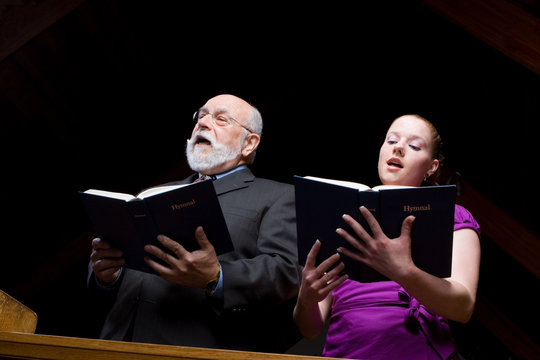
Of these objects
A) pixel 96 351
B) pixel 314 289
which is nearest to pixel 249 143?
pixel 314 289

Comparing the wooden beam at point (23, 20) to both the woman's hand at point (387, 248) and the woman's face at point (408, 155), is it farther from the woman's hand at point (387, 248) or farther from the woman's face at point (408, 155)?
the woman's hand at point (387, 248)

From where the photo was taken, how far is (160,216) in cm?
150

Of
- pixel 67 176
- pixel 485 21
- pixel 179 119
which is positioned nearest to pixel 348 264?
pixel 485 21

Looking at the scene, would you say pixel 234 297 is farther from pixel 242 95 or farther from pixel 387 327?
pixel 242 95

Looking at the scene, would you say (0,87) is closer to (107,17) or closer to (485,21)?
(107,17)

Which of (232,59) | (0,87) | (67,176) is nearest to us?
(0,87)

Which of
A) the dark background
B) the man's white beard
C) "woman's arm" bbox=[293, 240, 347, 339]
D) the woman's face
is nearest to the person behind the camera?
"woman's arm" bbox=[293, 240, 347, 339]

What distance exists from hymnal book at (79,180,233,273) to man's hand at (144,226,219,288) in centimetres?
3

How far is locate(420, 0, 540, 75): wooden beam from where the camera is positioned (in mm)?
2363

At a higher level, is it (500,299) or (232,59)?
(232,59)

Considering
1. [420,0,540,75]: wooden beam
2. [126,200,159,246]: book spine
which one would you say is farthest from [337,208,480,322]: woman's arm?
[420,0,540,75]: wooden beam

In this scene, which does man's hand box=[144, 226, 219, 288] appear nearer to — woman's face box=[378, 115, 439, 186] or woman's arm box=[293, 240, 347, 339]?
woman's arm box=[293, 240, 347, 339]

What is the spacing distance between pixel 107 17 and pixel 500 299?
3.68 meters

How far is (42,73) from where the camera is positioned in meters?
3.26
